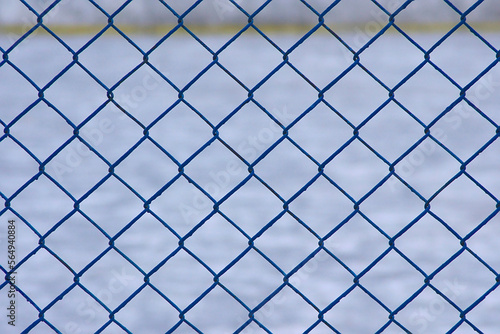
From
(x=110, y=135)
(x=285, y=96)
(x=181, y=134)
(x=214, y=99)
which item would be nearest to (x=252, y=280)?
(x=181, y=134)

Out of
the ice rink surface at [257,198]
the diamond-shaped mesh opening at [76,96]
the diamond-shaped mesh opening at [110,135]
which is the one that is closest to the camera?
the ice rink surface at [257,198]

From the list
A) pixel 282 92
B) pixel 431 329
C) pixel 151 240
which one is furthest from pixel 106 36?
pixel 431 329

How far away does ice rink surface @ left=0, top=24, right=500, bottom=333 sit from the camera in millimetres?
2529

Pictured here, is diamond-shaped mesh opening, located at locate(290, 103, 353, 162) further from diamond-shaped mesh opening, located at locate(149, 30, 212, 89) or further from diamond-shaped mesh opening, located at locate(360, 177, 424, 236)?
diamond-shaped mesh opening, located at locate(149, 30, 212, 89)

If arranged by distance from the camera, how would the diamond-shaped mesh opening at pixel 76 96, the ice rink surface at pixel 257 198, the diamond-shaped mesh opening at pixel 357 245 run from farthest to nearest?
1. the diamond-shaped mesh opening at pixel 76 96
2. the diamond-shaped mesh opening at pixel 357 245
3. the ice rink surface at pixel 257 198

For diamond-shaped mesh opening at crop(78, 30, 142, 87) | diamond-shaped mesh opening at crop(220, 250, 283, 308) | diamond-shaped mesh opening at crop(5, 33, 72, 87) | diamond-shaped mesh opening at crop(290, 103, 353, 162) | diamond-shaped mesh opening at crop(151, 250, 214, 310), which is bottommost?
diamond-shaped mesh opening at crop(220, 250, 283, 308)

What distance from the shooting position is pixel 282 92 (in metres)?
5.37

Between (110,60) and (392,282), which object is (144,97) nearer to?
(110,60)

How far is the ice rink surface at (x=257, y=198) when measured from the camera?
2.53 metres

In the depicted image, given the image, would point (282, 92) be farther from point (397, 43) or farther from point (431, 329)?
point (431, 329)

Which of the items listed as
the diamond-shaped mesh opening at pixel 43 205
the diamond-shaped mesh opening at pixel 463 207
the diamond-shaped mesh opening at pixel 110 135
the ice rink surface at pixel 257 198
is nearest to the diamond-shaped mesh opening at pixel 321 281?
the ice rink surface at pixel 257 198

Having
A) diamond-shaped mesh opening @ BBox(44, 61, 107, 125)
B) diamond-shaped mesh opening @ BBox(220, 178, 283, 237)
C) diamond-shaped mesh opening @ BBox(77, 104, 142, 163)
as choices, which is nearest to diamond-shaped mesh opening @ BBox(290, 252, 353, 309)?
diamond-shaped mesh opening @ BBox(220, 178, 283, 237)

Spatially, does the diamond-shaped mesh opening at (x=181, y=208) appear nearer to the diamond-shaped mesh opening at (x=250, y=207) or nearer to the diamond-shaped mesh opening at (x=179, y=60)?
the diamond-shaped mesh opening at (x=250, y=207)

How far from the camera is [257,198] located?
3.66 meters
